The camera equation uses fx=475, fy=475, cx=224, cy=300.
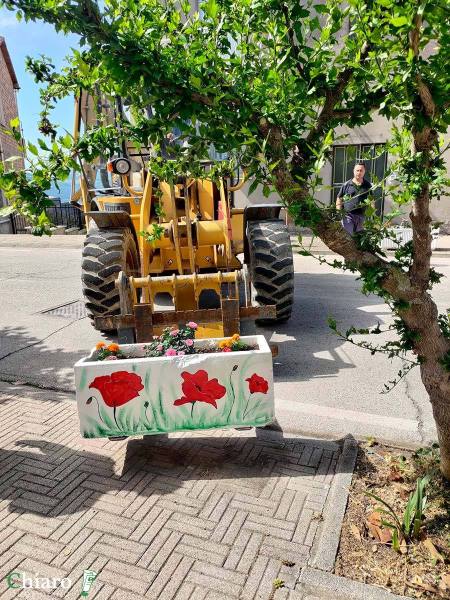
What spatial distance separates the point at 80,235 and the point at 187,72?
694 inches

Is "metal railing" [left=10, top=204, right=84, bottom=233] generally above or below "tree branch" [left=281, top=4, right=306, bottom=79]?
below

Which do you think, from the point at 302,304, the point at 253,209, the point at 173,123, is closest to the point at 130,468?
the point at 173,123

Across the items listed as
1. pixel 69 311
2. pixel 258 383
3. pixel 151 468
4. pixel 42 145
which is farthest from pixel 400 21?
pixel 69 311

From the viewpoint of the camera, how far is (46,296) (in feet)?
28.4

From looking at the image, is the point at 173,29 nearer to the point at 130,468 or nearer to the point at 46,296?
the point at 130,468

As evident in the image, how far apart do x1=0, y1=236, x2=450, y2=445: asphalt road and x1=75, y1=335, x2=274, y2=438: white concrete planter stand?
74 centimetres

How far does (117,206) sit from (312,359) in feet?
10.5

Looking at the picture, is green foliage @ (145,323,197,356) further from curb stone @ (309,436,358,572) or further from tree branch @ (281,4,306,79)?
tree branch @ (281,4,306,79)

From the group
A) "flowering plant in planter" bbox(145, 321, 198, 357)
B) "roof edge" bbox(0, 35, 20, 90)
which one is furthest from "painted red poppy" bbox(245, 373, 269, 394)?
"roof edge" bbox(0, 35, 20, 90)

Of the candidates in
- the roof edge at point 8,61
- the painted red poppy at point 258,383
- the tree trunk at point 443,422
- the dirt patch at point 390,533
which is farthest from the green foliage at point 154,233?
the roof edge at point 8,61

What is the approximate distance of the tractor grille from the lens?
6226mm

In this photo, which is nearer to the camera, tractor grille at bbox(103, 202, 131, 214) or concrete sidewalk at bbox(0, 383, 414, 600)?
concrete sidewalk at bbox(0, 383, 414, 600)

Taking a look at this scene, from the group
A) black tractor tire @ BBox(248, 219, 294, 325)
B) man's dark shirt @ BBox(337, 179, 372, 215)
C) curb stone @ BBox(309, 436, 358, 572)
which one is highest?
man's dark shirt @ BBox(337, 179, 372, 215)

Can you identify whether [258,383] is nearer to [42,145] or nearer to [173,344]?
[173,344]
